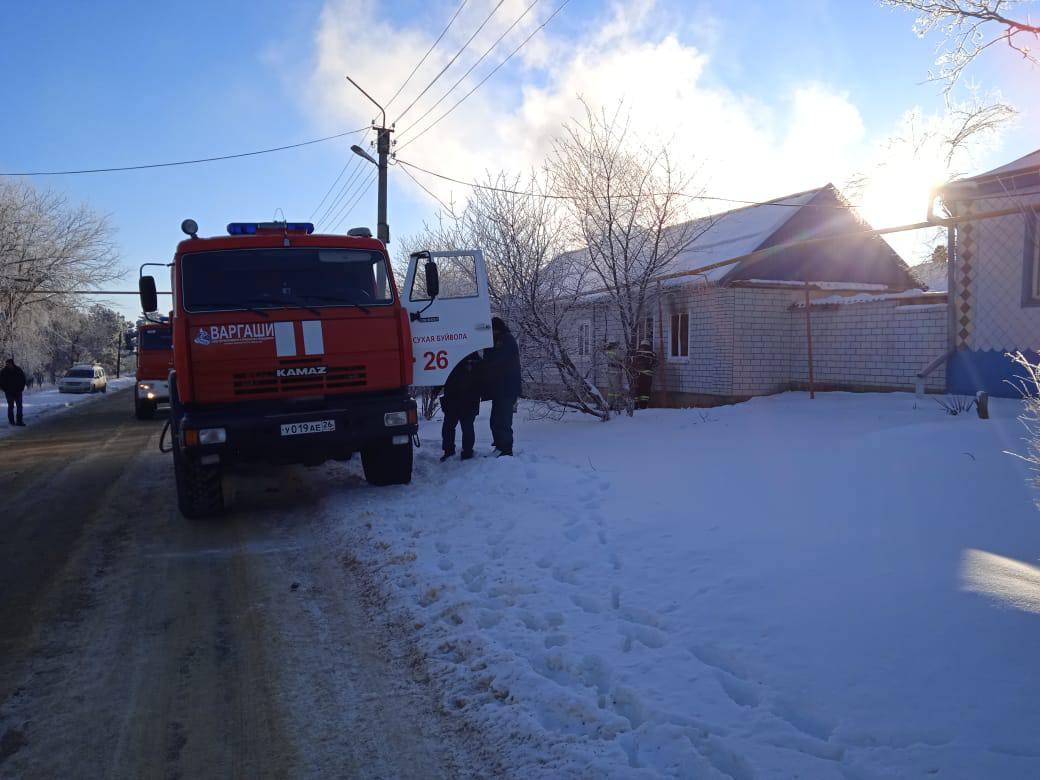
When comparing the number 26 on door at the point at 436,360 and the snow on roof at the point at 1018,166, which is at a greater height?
the snow on roof at the point at 1018,166

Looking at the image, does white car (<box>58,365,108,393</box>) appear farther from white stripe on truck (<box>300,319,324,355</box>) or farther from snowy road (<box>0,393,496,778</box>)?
white stripe on truck (<box>300,319,324,355</box>)

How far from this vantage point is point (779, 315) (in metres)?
15.4

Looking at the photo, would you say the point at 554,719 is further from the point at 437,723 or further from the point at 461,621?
the point at 461,621

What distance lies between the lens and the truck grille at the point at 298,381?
686 centimetres

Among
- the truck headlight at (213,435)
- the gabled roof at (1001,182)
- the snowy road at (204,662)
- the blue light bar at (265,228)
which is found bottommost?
the snowy road at (204,662)

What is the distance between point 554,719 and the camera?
3.30 meters

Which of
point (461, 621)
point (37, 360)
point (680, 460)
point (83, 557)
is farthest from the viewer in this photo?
point (37, 360)

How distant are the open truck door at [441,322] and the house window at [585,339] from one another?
570 cm

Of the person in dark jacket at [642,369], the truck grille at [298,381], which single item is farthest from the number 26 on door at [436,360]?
the person in dark jacket at [642,369]

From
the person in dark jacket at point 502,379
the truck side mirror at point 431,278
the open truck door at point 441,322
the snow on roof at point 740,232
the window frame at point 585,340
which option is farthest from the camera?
the snow on roof at point 740,232

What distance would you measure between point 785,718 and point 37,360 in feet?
130

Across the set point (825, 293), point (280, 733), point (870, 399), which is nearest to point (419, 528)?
point (280, 733)

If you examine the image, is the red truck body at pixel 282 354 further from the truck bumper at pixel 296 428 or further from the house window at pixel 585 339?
the house window at pixel 585 339

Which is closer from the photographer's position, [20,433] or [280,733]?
[280,733]
